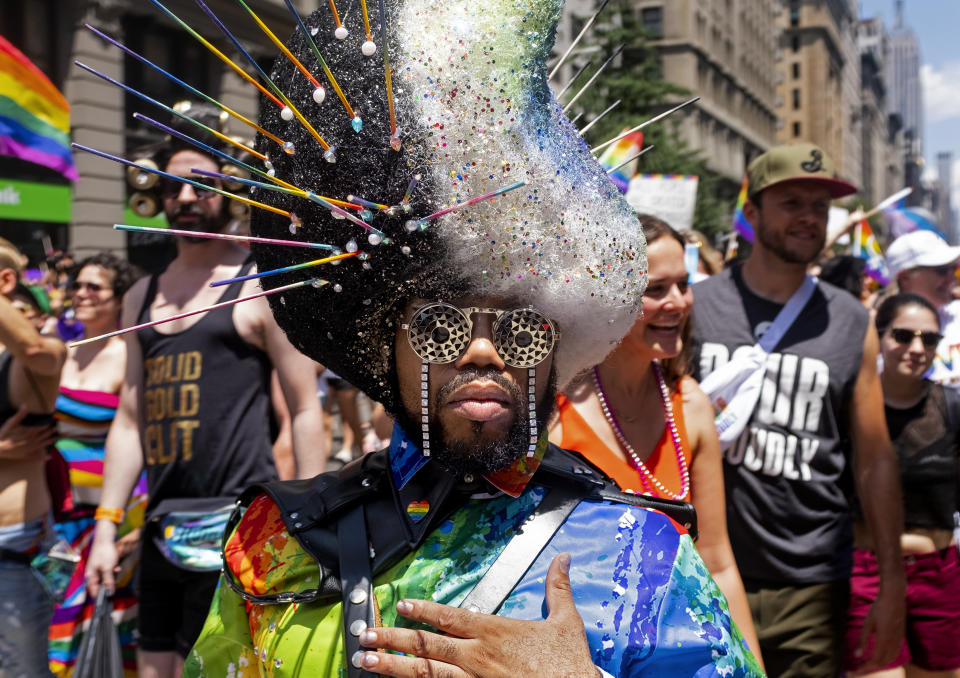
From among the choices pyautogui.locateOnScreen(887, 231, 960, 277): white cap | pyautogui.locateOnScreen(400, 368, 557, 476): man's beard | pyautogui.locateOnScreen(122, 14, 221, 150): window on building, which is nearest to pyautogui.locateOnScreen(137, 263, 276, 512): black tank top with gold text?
pyautogui.locateOnScreen(400, 368, 557, 476): man's beard

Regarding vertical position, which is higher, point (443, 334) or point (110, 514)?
point (443, 334)

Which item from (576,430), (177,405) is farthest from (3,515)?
(576,430)

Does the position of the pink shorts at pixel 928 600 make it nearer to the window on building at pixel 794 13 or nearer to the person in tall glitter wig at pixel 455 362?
the person in tall glitter wig at pixel 455 362

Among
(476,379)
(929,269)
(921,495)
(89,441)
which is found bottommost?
(921,495)

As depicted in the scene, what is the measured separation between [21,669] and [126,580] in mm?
562

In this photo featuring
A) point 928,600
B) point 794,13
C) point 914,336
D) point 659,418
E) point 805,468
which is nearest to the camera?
point 659,418

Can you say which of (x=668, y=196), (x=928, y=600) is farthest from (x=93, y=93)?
(x=928, y=600)

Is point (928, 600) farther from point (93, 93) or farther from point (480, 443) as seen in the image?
point (93, 93)

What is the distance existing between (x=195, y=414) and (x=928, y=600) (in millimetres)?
3029

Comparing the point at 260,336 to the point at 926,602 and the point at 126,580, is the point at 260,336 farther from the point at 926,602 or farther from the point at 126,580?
the point at 926,602

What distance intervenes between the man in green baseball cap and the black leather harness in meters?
1.67

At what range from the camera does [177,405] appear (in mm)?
3113

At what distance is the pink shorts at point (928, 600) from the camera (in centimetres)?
361

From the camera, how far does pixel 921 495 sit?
388cm
